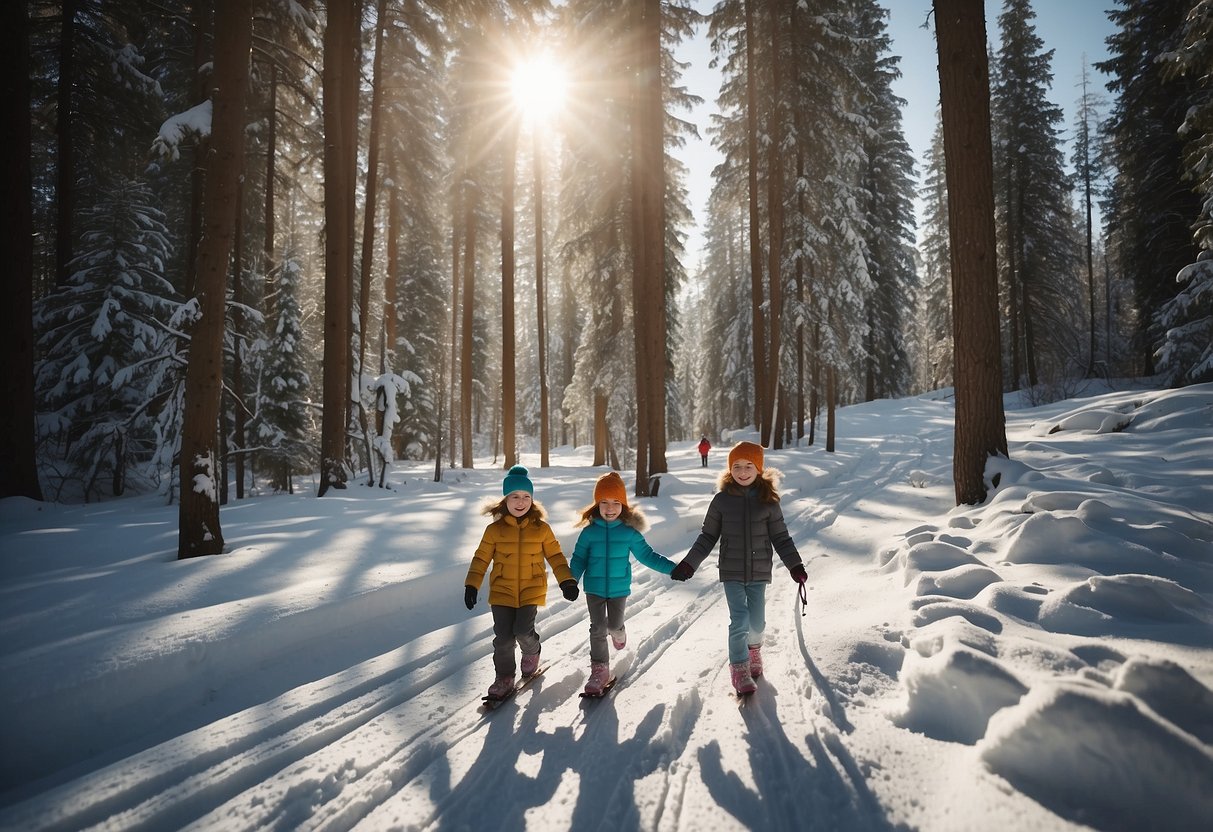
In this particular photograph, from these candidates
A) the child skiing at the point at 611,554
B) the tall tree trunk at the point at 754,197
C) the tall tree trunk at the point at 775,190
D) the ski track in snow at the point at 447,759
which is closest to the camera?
the ski track in snow at the point at 447,759

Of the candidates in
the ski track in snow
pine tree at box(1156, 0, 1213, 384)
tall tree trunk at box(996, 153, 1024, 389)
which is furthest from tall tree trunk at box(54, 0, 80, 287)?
tall tree trunk at box(996, 153, 1024, 389)

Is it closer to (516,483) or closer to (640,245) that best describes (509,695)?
(516,483)

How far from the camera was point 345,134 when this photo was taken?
37.4 ft

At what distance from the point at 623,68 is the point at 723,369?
22.9m

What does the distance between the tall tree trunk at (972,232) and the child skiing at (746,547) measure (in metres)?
4.91

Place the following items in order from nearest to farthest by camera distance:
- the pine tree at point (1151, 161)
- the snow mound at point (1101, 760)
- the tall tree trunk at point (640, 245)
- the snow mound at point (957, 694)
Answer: the snow mound at point (1101, 760)
the snow mound at point (957, 694)
the tall tree trunk at point (640, 245)
the pine tree at point (1151, 161)

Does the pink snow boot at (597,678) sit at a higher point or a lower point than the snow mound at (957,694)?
lower

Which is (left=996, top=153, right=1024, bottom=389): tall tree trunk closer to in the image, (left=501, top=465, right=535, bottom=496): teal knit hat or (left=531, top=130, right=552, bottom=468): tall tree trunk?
(left=531, top=130, right=552, bottom=468): tall tree trunk

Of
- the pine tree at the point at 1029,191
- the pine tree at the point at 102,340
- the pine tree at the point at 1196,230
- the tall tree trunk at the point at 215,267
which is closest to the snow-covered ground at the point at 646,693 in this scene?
the tall tree trunk at the point at 215,267

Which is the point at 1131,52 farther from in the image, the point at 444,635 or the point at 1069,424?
the point at 444,635

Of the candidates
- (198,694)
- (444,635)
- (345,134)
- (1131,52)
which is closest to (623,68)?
(345,134)

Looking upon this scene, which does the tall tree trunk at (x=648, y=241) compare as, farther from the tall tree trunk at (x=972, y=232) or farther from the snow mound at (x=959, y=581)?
the snow mound at (x=959, y=581)

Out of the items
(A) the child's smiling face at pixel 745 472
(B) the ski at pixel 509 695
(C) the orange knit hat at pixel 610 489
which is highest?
(A) the child's smiling face at pixel 745 472

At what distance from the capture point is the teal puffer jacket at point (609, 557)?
3832mm
